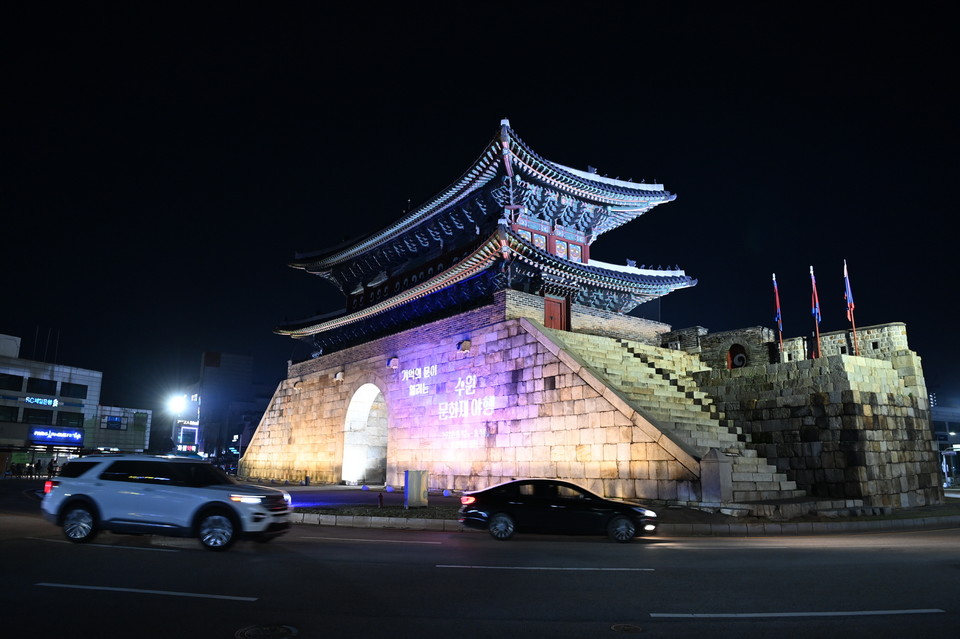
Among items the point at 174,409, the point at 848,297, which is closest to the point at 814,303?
the point at 848,297

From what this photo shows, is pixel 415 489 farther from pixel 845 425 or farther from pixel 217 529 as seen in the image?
pixel 845 425

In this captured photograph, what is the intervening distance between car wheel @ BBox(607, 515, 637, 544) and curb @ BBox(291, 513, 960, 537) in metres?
1.32

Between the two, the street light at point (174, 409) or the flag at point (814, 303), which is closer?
the flag at point (814, 303)

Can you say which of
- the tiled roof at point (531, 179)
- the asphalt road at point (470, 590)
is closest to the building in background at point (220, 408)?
the tiled roof at point (531, 179)

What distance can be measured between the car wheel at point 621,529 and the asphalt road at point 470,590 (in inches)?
30.7

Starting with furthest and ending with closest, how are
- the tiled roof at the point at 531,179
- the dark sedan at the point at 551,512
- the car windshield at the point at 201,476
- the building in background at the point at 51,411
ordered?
the building in background at the point at 51,411, the tiled roof at the point at 531,179, the dark sedan at the point at 551,512, the car windshield at the point at 201,476

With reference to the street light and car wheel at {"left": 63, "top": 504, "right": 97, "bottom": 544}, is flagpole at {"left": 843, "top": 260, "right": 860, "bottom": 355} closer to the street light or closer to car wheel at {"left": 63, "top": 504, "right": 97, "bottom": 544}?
car wheel at {"left": 63, "top": 504, "right": 97, "bottom": 544}

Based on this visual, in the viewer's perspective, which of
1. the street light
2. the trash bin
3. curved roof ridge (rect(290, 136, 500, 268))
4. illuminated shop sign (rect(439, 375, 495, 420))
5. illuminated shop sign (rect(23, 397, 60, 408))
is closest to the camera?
the trash bin

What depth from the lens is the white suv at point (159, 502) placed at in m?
8.80

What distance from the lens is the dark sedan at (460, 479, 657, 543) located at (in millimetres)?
10672

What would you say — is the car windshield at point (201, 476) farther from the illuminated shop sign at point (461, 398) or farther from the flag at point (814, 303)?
the flag at point (814, 303)

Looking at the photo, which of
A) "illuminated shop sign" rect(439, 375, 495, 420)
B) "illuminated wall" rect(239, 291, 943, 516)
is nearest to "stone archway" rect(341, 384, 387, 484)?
"illuminated wall" rect(239, 291, 943, 516)

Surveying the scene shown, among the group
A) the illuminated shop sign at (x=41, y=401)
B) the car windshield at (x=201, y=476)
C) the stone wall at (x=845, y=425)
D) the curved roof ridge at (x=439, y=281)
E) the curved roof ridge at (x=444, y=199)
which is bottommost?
the car windshield at (x=201, y=476)

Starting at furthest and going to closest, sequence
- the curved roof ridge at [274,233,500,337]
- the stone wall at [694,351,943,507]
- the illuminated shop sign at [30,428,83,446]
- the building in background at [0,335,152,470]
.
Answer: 1. the illuminated shop sign at [30,428,83,446]
2. the building in background at [0,335,152,470]
3. the curved roof ridge at [274,233,500,337]
4. the stone wall at [694,351,943,507]
